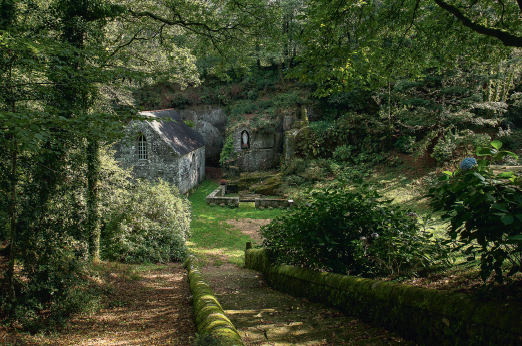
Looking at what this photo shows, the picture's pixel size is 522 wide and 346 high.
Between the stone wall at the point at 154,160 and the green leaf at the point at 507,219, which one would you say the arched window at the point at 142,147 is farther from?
the green leaf at the point at 507,219

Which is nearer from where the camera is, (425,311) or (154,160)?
(425,311)

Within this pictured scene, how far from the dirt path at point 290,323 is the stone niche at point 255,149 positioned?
19.6m

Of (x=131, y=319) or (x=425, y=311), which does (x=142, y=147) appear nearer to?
(x=131, y=319)

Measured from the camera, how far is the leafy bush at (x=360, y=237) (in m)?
4.02

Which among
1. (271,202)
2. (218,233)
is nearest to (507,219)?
(218,233)

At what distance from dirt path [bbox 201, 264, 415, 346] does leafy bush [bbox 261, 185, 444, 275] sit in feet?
2.78

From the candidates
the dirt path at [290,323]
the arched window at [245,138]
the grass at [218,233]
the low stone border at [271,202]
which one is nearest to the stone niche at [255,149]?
the arched window at [245,138]

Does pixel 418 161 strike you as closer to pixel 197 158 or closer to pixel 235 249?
pixel 235 249

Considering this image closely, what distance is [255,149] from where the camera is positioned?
26.0 meters

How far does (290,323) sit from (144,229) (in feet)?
28.2

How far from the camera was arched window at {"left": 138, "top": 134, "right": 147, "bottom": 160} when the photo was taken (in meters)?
21.2

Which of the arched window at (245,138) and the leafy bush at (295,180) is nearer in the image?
the leafy bush at (295,180)

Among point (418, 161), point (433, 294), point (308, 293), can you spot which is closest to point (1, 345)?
point (308, 293)

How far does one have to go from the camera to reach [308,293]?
16.7ft
